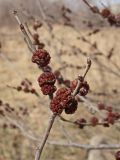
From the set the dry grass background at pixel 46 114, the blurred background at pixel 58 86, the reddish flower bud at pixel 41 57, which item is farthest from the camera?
the dry grass background at pixel 46 114

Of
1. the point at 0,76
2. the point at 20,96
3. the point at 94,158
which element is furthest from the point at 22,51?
the point at 94,158

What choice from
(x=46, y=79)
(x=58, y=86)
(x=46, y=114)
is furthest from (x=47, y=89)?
(x=46, y=114)

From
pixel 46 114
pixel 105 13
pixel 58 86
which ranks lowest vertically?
pixel 46 114

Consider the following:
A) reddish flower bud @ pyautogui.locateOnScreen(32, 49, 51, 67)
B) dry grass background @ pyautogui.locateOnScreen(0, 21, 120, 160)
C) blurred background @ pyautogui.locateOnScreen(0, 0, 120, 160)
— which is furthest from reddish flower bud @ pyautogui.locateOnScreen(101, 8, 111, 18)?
reddish flower bud @ pyautogui.locateOnScreen(32, 49, 51, 67)

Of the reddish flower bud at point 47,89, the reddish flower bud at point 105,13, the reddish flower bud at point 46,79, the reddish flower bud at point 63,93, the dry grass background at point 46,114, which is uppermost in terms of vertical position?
the reddish flower bud at point 63,93

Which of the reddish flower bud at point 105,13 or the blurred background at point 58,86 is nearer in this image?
the reddish flower bud at point 105,13

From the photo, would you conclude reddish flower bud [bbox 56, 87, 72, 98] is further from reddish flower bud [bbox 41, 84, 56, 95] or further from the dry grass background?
the dry grass background

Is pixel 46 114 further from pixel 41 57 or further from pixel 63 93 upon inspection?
pixel 63 93

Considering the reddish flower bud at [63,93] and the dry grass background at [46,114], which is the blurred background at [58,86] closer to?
the dry grass background at [46,114]

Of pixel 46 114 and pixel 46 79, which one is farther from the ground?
pixel 46 79

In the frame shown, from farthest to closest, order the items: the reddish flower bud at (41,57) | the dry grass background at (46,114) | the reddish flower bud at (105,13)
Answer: the dry grass background at (46,114), the reddish flower bud at (105,13), the reddish flower bud at (41,57)

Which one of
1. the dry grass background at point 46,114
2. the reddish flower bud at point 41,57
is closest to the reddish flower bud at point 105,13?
the dry grass background at point 46,114
